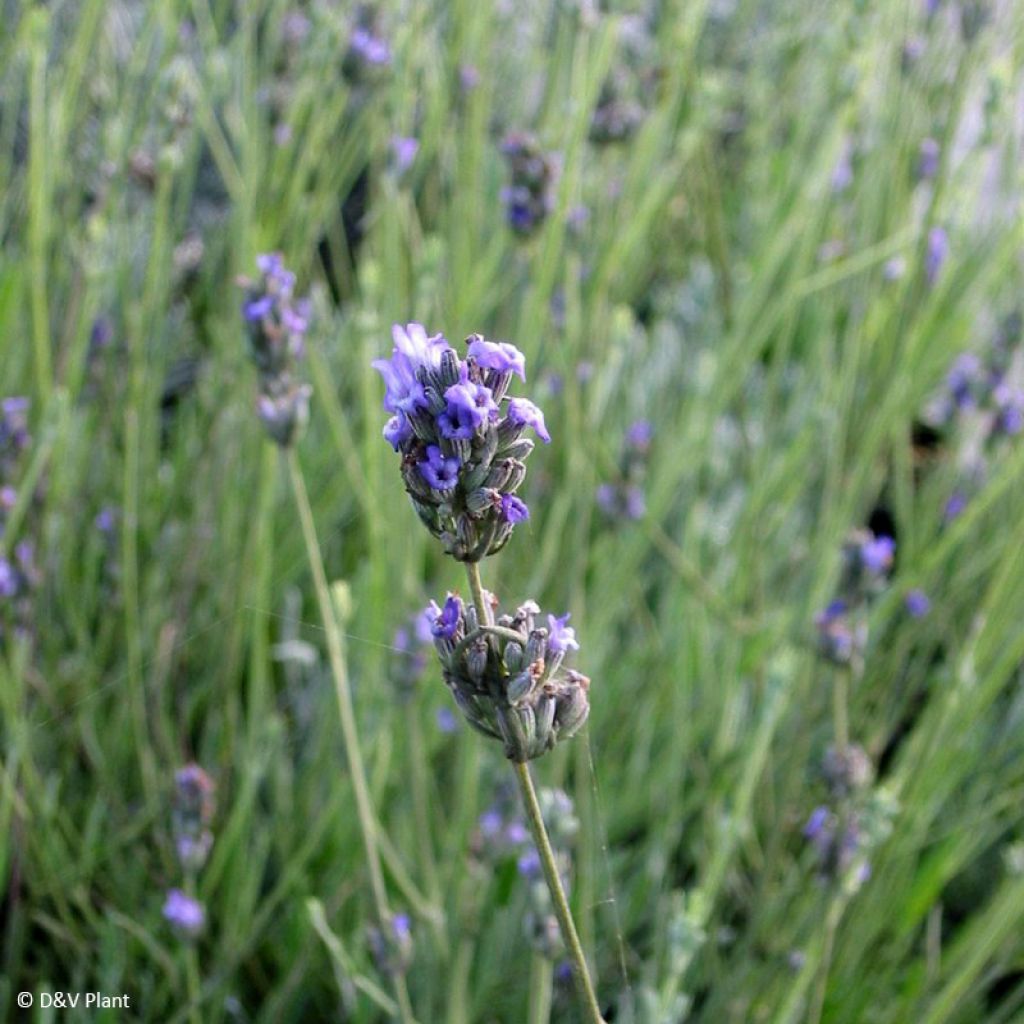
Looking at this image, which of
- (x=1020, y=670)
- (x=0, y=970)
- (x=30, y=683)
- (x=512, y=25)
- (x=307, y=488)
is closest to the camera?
(x=0, y=970)

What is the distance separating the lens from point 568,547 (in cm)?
165

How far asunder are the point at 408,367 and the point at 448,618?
0.11 m

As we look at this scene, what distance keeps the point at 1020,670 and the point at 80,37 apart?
1.55 m

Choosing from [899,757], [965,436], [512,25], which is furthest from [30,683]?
[512,25]

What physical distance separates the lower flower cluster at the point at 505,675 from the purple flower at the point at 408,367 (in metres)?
0.09

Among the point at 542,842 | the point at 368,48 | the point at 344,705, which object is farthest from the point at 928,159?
the point at 542,842

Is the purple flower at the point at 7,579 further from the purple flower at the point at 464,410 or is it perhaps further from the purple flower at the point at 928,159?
the purple flower at the point at 928,159

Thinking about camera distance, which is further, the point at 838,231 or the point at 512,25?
the point at 512,25

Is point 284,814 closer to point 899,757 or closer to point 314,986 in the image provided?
point 314,986

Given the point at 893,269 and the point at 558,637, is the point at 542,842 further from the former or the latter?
the point at 893,269

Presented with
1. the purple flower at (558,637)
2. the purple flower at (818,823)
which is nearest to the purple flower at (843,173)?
the purple flower at (818,823)

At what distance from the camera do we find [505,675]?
0.62 meters

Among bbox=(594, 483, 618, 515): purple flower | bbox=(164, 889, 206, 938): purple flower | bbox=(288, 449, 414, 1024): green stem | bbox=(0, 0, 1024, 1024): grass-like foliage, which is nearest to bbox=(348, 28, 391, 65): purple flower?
bbox=(0, 0, 1024, 1024): grass-like foliage

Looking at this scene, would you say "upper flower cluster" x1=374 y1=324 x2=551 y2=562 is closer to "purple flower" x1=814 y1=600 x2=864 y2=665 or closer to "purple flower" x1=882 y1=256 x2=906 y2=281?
"purple flower" x1=814 y1=600 x2=864 y2=665
